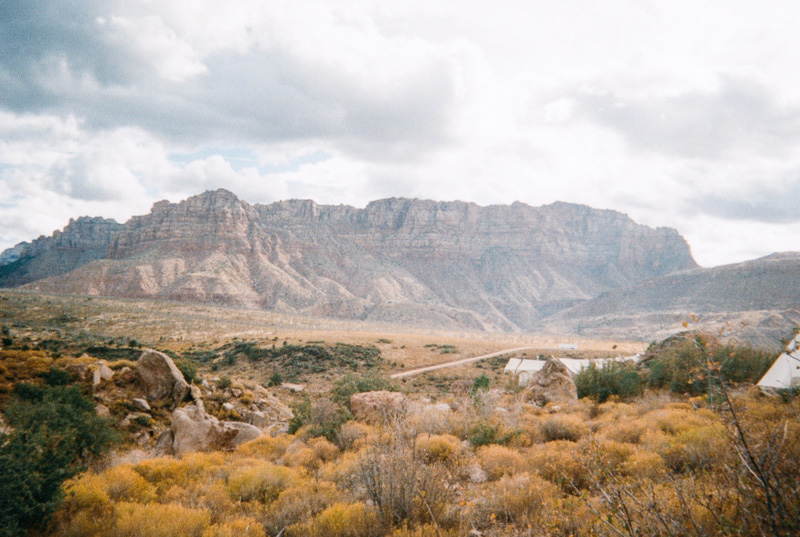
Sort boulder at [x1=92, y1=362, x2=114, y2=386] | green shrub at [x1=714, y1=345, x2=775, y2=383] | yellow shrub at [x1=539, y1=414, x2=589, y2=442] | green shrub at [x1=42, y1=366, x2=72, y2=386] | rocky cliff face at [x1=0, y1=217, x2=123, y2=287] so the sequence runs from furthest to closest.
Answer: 1. rocky cliff face at [x1=0, y1=217, x2=123, y2=287]
2. green shrub at [x1=714, y1=345, x2=775, y2=383]
3. boulder at [x1=92, y1=362, x2=114, y2=386]
4. green shrub at [x1=42, y1=366, x2=72, y2=386]
5. yellow shrub at [x1=539, y1=414, x2=589, y2=442]

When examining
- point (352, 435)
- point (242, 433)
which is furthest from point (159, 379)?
point (352, 435)

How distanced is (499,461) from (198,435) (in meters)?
7.15

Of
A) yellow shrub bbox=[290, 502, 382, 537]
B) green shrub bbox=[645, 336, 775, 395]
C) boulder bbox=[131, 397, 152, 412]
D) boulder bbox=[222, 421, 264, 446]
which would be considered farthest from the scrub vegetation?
green shrub bbox=[645, 336, 775, 395]

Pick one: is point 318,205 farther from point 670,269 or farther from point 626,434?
point 626,434

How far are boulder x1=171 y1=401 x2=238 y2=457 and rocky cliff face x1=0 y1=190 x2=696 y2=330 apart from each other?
95.1 metres

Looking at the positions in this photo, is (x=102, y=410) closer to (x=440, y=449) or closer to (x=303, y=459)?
(x=303, y=459)

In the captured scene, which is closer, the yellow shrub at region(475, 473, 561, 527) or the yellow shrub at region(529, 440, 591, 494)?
the yellow shrub at region(475, 473, 561, 527)

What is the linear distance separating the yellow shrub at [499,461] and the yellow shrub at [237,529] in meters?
3.57

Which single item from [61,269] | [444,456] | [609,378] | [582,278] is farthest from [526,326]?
[61,269]

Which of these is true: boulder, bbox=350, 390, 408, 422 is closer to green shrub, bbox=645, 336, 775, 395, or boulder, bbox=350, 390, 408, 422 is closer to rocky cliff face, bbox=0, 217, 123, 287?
green shrub, bbox=645, 336, 775, 395

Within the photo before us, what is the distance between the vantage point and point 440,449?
6.98m

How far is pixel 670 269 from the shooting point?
6555 inches

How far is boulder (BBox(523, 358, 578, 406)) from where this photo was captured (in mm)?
12656

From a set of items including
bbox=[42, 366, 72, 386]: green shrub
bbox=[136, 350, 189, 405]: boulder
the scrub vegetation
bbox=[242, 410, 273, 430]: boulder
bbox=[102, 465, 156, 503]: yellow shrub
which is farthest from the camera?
bbox=[242, 410, 273, 430]: boulder
